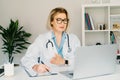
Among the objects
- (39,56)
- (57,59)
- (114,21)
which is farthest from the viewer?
(114,21)

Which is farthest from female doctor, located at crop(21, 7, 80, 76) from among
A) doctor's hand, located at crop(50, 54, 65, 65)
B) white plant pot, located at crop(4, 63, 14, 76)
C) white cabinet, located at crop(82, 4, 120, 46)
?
white cabinet, located at crop(82, 4, 120, 46)

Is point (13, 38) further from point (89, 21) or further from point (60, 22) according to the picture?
point (60, 22)

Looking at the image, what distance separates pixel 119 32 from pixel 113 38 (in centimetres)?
23

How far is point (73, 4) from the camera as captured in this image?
387 cm

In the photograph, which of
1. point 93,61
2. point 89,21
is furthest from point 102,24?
point 93,61

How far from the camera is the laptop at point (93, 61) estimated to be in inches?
62.4

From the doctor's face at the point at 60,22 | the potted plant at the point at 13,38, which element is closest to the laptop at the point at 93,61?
the doctor's face at the point at 60,22

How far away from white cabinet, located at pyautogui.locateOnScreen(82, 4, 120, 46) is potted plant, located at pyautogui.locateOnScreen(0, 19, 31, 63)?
1.07 meters

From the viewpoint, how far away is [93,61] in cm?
165

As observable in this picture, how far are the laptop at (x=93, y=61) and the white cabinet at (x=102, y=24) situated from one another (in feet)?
6.04

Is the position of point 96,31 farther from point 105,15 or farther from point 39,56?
point 39,56

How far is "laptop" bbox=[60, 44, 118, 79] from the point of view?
159 centimetres

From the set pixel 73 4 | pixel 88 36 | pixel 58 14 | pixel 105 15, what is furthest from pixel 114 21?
pixel 58 14

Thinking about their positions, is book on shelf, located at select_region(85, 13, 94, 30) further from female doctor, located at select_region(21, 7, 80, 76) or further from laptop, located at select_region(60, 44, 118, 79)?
laptop, located at select_region(60, 44, 118, 79)
